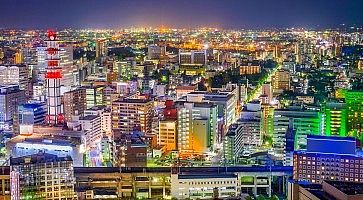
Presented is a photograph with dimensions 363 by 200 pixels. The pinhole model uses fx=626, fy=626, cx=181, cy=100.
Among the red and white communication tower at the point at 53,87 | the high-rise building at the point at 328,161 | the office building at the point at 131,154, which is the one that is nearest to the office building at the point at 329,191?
the high-rise building at the point at 328,161

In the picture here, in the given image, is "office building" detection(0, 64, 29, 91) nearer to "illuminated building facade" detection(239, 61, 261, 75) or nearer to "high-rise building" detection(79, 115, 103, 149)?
"high-rise building" detection(79, 115, 103, 149)

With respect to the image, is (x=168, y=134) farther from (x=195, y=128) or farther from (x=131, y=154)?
(x=131, y=154)

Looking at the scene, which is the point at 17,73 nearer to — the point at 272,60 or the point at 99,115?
the point at 99,115

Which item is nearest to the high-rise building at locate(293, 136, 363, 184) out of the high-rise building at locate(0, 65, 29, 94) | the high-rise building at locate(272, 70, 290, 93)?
the high-rise building at locate(272, 70, 290, 93)

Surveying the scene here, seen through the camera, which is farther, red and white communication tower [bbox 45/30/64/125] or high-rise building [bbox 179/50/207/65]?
high-rise building [bbox 179/50/207/65]

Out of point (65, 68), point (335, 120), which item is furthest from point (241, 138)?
point (65, 68)

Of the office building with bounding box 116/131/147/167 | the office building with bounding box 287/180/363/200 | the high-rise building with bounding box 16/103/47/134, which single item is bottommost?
the office building with bounding box 116/131/147/167

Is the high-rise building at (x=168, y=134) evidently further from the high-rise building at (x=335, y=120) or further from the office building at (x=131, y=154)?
the high-rise building at (x=335, y=120)
